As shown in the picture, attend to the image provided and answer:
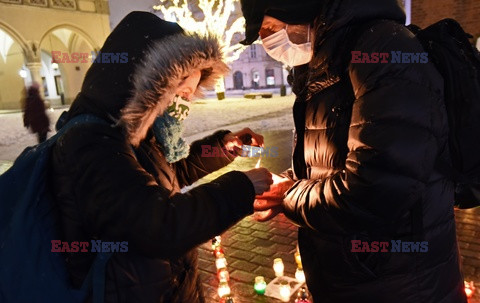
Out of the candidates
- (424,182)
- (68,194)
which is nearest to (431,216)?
(424,182)

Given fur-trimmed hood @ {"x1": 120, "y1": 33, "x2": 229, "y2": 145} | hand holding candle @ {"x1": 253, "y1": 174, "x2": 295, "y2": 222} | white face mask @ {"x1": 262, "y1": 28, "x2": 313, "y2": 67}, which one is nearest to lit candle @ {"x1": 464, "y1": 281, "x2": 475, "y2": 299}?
hand holding candle @ {"x1": 253, "y1": 174, "x2": 295, "y2": 222}

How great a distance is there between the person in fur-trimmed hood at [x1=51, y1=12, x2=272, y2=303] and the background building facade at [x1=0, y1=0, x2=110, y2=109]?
18615mm

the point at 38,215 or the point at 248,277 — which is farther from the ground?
the point at 38,215

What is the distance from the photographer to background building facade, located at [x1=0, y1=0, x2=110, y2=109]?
24.2 metres

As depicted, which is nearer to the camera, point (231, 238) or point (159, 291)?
point (159, 291)

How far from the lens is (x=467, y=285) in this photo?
3355mm

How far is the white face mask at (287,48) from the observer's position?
1.93 meters

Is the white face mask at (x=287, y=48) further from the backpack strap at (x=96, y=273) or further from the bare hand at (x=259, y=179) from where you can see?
the backpack strap at (x=96, y=273)

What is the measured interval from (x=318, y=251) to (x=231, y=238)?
343 cm

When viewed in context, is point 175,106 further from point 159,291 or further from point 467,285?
point 467,285

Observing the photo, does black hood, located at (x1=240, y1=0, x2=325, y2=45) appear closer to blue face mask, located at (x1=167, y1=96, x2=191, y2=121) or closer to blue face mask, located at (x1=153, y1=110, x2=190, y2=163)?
blue face mask, located at (x1=167, y1=96, x2=191, y2=121)

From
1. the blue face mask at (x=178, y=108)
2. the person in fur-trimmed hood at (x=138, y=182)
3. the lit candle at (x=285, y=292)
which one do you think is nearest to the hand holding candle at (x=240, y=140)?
the blue face mask at (x=178, y=108)

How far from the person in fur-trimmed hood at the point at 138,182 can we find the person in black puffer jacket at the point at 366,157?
333 mm

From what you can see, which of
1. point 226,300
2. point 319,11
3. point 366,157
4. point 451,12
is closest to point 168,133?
point 319,11
